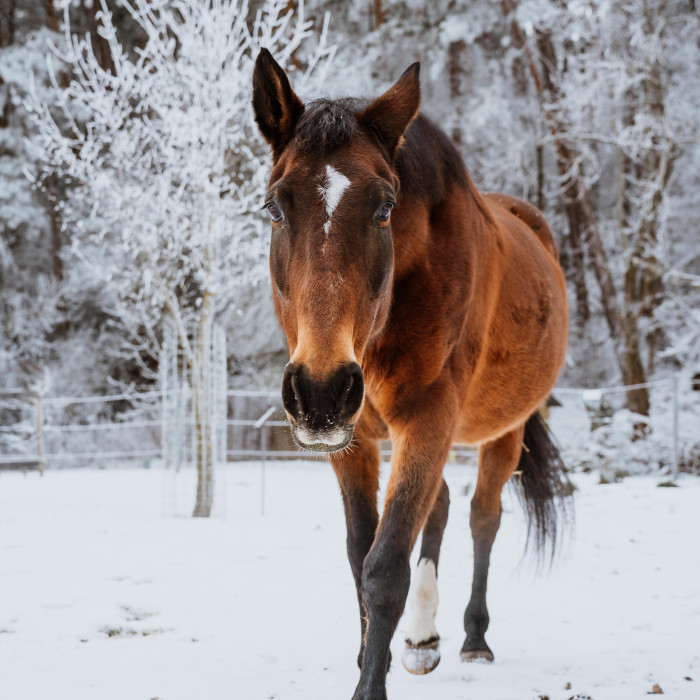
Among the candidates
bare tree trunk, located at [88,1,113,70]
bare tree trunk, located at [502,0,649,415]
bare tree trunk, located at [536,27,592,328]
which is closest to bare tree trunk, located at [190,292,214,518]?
bare tree trunk, located at [502,0,649,415]

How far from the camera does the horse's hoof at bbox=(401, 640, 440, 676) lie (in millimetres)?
3271

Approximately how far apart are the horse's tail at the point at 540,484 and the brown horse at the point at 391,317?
0.99m

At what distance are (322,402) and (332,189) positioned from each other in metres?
0.66

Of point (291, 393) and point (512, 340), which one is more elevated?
point (512, 340)

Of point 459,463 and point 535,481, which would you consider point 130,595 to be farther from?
point 459,463

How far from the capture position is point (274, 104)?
96.0 inches

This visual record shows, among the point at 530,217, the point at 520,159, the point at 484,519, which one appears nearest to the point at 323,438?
the point at 484,519

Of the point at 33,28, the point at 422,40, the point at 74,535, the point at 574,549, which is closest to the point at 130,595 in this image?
the point at 74,535

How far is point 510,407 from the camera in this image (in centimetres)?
379

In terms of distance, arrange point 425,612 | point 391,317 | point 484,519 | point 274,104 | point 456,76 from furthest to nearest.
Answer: point 456,76
point 484,519
point 425,612
point 391,317
point 274,104

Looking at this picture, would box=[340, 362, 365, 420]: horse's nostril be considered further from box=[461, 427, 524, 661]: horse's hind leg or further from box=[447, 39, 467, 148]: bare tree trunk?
box=[447, 39, 467, 148]: bare tree trunk

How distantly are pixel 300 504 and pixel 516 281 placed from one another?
21.9 ft

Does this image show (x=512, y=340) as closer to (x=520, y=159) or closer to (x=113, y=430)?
(x=520, y=159)

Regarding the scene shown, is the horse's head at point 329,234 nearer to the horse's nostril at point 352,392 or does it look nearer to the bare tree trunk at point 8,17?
the horse's nostril at point 352,392
